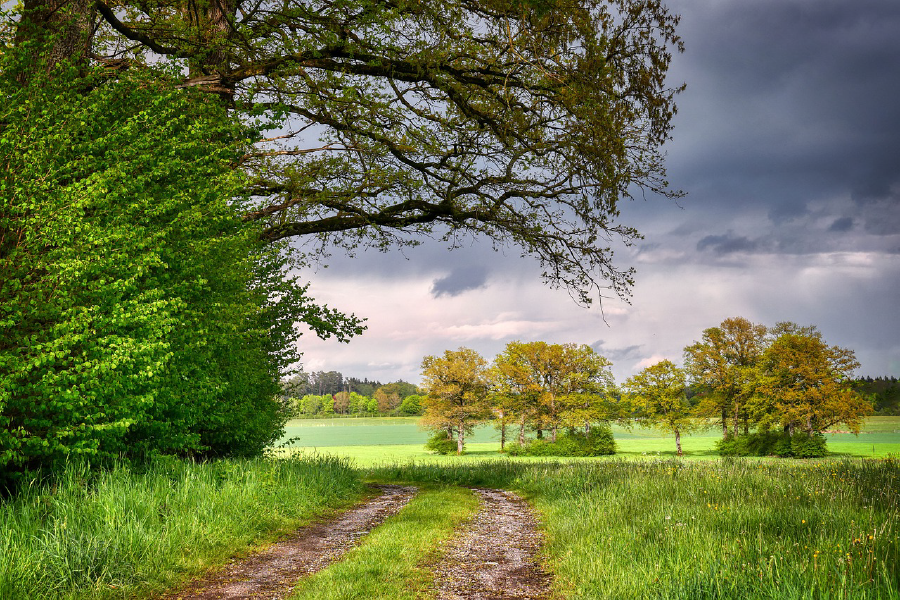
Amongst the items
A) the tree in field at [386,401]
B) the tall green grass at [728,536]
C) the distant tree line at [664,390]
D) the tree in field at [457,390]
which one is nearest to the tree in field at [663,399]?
the distant tree line at [664,390]

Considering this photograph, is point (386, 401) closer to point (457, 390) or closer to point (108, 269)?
point (457, 390)

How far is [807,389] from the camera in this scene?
4216cm

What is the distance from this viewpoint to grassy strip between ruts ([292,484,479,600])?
5.64 m

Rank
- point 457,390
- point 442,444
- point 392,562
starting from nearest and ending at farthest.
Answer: point 392,562 < point 457,390 < point 442,444

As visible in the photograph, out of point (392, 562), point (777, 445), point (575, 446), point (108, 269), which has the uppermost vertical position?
point (108, 269)

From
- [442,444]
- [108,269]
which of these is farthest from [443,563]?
[442,444]

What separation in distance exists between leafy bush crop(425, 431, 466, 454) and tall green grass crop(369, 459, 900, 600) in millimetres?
42402

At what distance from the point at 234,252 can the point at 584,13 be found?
8506mm

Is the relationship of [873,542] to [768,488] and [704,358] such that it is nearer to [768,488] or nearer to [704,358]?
[768,488]

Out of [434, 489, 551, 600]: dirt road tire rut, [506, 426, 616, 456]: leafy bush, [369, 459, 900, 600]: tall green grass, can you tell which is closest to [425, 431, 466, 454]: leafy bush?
[506, 426, 616, 456]: leafy bush

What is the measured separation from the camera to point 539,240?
15891mm

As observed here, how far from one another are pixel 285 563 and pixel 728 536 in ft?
17.6

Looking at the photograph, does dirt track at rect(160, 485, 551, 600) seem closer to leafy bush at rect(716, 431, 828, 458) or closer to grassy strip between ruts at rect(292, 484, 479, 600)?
grassy strip between ruts at rect(292, 484, 479, 600)

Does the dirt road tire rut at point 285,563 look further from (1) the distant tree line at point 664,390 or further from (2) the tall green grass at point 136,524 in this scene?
(1) the distant tree line at point 664,390
